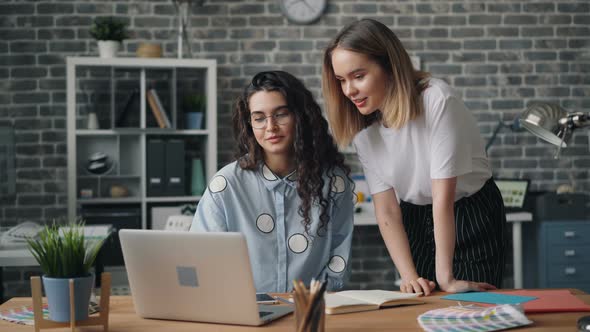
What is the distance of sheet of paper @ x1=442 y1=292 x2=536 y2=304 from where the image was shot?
5.83 feet

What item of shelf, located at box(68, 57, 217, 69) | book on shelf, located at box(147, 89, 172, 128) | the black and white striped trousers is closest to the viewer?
the black and white striped trousers

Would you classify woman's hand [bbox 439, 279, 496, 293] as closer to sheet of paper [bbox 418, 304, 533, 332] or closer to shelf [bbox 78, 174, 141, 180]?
sheet of paper [bbox 418, 304, 533, 332]

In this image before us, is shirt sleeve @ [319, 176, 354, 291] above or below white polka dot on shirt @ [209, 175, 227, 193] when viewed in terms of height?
below

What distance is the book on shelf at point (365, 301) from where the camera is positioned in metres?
1.72

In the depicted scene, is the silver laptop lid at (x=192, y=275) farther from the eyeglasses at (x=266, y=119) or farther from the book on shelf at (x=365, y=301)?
the eyeglasses at (x=266, y=119)

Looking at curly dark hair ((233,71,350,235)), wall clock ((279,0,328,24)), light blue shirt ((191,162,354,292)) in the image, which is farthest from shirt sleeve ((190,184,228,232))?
wall clock ((279,0,328,24))

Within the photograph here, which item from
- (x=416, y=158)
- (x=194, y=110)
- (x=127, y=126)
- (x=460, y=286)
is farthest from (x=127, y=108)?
(x=460, y=286)

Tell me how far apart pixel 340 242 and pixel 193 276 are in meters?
0.70

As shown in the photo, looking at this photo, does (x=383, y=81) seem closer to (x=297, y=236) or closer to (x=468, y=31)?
(x=297, y=236)

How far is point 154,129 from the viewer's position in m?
4.32

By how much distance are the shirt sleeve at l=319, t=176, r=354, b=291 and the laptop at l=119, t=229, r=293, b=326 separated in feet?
1.69

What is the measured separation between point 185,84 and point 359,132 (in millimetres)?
2539

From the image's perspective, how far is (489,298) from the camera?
5.96ft

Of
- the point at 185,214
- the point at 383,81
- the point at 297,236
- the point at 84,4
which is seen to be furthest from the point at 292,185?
the point at 84,4
